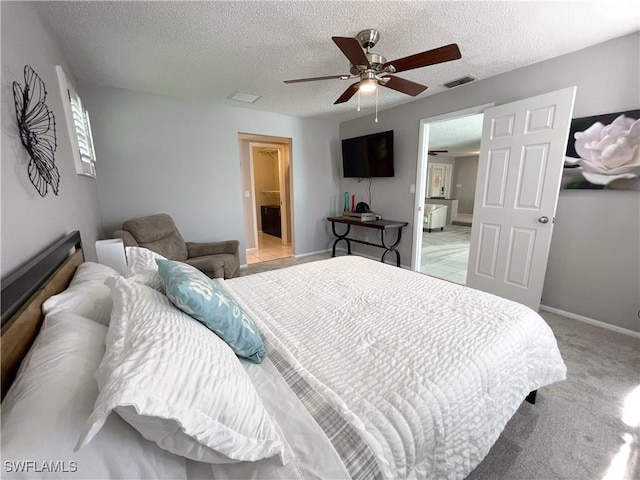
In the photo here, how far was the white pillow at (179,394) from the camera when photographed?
1.75ft

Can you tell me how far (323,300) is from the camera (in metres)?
1.58

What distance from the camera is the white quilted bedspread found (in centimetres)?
82

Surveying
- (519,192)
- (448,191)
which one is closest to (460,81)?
(519,192)

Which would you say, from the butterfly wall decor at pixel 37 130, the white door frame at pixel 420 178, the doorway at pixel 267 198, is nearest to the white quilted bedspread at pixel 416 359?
the butterfly wall decor at pixel 37 130

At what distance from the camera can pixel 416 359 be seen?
102 centimetres

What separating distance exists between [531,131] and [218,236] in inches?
155

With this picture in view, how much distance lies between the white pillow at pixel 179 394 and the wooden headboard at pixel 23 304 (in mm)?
230

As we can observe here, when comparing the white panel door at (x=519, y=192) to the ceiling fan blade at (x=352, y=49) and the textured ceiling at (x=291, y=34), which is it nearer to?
the textured ceiling at (x=291, y=34)

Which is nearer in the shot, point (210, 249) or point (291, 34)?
point (291, 34)

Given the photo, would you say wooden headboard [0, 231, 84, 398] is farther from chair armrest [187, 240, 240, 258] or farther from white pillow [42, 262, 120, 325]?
chair armrest [187, 240, 240, 258]

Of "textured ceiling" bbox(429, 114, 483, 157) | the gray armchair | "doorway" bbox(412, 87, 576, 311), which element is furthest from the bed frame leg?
"textured ceiling" bbox(429, 114, 483, 157)

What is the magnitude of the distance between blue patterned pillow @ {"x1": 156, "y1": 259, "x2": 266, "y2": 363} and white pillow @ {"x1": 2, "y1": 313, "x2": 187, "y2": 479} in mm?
280

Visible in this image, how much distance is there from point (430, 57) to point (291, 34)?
1.04m

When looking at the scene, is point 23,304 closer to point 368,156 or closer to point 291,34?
point 291,34
